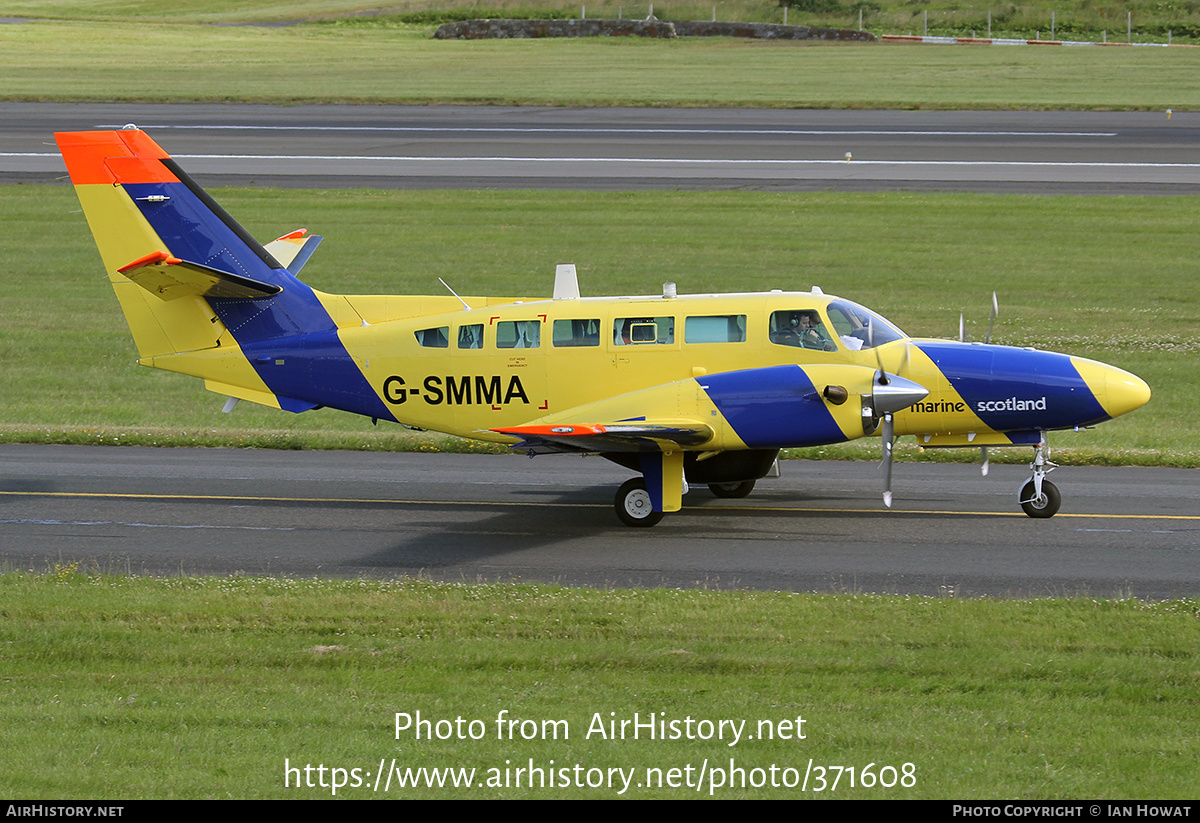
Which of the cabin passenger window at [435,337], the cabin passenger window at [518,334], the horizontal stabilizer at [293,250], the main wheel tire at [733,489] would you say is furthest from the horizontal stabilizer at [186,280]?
the main wheel tire at [733,489]

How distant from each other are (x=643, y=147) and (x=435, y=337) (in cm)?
3283

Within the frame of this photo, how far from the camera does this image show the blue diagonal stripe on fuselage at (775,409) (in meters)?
16.5

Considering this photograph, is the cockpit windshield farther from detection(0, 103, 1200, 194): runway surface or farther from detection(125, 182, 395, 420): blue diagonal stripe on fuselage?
detection(0, 103, 1200, 194): runway surface

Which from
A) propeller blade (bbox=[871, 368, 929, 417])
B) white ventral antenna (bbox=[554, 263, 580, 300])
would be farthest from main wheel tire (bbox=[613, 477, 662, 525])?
propeller blade (bbox=[871, 368, 929, 417])

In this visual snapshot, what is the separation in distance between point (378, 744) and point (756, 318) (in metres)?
9.26

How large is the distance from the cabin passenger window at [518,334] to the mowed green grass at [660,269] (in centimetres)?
553

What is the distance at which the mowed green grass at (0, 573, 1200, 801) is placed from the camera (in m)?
9.49

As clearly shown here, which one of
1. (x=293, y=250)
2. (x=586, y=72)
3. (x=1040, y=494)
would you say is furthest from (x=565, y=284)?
(x=586, y=72)

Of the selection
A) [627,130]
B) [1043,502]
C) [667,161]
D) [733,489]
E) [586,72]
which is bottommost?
[733,489]

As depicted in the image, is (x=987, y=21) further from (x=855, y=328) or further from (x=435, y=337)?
(x=435, y=337)

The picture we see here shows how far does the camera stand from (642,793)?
9.20 metres

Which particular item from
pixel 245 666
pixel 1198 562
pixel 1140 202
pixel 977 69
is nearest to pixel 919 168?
pixel 1140 202

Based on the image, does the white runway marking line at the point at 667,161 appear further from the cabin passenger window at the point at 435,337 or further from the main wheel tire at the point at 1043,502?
the main wheel tire at the point at 1043,502

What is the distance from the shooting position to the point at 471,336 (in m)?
18.3
